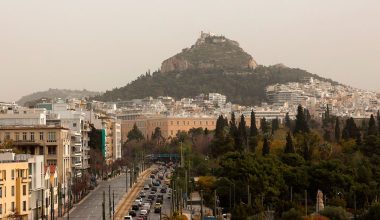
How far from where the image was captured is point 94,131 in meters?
110

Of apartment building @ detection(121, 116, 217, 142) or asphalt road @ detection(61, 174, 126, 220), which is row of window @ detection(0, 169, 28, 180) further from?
apartment building @ detection(121, 116, 217, 142)

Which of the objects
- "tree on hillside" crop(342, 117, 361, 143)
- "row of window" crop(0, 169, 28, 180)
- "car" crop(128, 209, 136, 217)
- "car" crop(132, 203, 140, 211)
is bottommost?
"car" crop(132, 203, 140, 211)

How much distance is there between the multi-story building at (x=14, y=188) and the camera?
58.2 m

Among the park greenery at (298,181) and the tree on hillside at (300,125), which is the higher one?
the tree on hillside at (300,125)

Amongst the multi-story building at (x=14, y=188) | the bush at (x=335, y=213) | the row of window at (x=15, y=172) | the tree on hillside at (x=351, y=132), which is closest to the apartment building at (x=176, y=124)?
the tree on hillside at (x=351, y=132)

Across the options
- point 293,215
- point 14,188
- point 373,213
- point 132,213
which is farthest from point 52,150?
point 373,213

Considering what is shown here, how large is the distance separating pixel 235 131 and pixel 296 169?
20666mm

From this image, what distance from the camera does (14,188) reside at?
60.3 metres

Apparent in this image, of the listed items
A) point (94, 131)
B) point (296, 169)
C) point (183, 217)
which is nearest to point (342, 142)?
point (296, 169)

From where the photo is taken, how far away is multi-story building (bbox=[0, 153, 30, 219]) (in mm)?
58188

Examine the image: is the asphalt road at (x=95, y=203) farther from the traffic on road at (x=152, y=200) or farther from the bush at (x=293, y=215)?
the bush at (x=293, y=215)

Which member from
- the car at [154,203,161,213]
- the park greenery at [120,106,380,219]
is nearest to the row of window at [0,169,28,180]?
the car at [154,203,161,213]

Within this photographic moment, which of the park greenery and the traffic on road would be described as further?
the traffic on road

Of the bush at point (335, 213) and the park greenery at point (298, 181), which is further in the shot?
the park greenery at point (298, 181)
